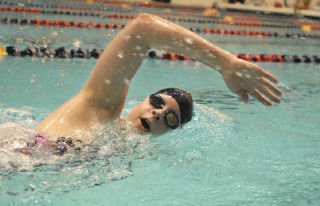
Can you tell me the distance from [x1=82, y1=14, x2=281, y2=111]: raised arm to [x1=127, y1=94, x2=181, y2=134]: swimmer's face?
0.11 m

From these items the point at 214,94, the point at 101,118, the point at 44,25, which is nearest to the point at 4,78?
the point at 214,94

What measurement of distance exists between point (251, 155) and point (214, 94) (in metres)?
1.57

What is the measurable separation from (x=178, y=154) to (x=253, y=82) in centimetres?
93

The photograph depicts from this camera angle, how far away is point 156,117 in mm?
2178

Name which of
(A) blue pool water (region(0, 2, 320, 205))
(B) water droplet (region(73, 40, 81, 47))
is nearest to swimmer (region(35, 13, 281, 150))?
(A) blue pool water (region(0, 2, 320, 205))

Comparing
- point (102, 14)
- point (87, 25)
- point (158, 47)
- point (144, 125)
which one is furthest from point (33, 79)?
point (102, 14)

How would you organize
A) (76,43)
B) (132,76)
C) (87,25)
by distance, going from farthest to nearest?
(87,25) < (76,43) < (132,76)

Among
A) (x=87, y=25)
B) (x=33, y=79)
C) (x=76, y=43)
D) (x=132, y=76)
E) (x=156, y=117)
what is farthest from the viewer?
(x=87, y=25)

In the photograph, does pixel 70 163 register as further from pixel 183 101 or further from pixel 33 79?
pixel 33 79

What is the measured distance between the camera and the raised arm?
1649 millimetres

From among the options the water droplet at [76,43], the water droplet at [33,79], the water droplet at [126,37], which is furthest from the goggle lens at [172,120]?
the water droplet at [76,43]

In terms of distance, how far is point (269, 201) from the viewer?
198cm

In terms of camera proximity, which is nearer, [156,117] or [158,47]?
[158,47]

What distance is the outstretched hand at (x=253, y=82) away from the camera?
1.63 metres
